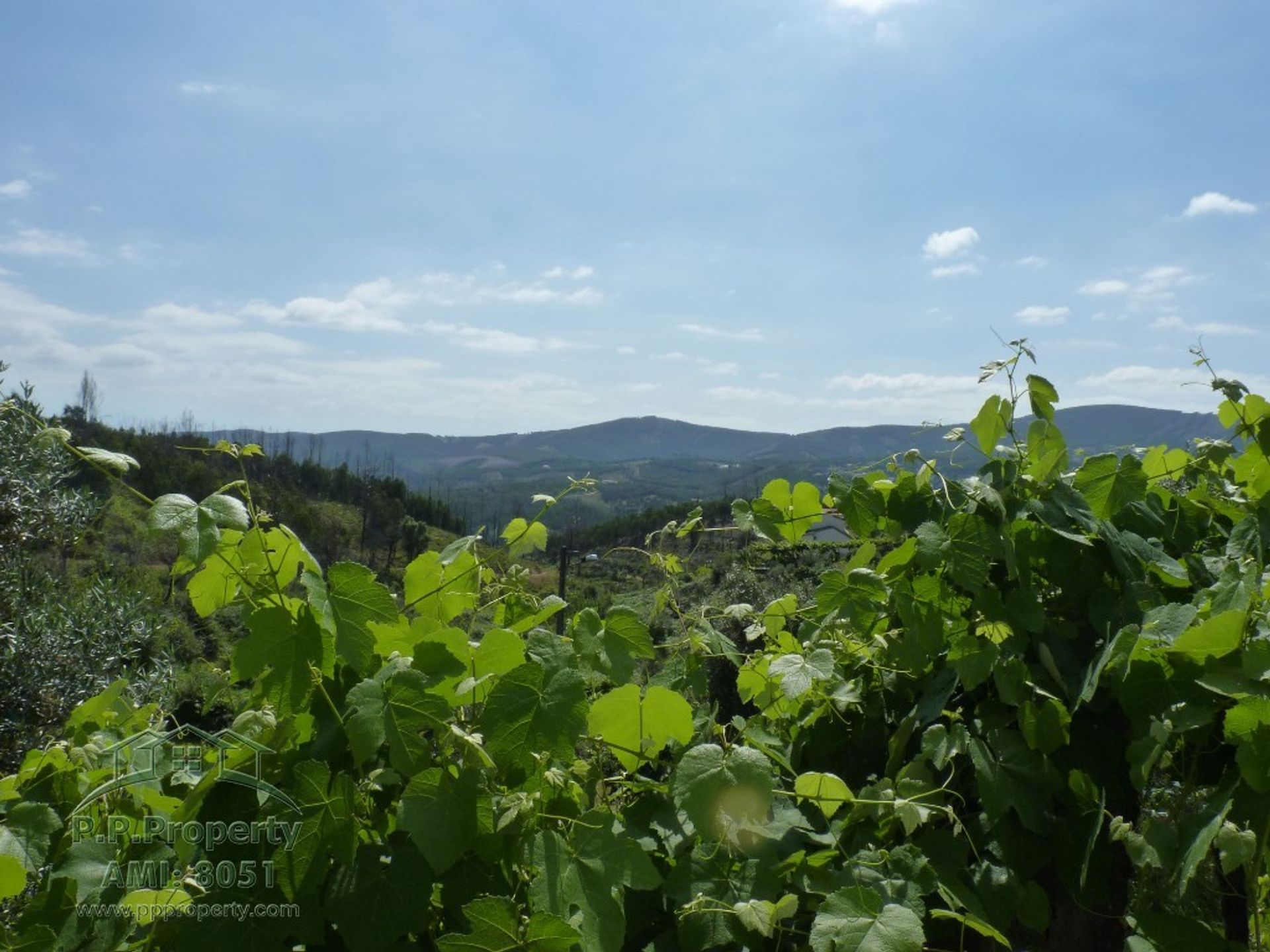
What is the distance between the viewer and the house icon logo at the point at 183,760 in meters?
0.95

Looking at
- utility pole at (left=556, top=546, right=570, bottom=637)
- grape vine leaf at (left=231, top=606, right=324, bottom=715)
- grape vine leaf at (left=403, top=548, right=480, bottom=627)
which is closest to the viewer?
grape vine leaf at (left=231, top=606, right=324, bottom=715)

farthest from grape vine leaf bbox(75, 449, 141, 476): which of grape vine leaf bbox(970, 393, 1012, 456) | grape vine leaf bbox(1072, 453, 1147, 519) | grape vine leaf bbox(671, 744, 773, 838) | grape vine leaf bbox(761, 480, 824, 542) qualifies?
grape vine leaf bbox(1072, 453, 1147, 519)

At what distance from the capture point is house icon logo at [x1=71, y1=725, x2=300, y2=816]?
3.12 ft

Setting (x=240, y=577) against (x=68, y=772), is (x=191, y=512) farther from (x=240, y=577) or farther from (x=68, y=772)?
(x=68, y=772)

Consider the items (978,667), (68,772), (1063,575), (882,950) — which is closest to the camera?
(882,950)

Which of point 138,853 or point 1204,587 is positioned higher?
point 1204,587

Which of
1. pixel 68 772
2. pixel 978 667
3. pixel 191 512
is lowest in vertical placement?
pixel 68 772

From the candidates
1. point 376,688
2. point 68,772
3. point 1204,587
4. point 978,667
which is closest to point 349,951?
point 376,688

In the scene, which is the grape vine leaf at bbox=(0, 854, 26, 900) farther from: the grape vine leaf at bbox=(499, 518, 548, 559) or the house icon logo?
the grape vine leaf at bbox=(499, 518, 548, 559)

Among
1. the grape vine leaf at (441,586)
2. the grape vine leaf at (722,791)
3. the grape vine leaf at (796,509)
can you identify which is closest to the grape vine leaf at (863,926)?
the grape vine leaf at (722,791)

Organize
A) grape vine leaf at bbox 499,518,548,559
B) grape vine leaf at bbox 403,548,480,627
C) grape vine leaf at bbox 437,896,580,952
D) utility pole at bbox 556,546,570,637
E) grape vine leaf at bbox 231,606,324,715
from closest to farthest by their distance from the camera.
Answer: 1. grape vine leaf at bbox 437,896,580,952
2. grape vine leaf at bbox 231,606,324,715
3. grape vine leaf at bbox 403,548,480,627
4. grape vine leaf at bbox 499,518,548,559
5. utility pole at bbox 556,546,570,637

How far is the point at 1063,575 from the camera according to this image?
1.38 m

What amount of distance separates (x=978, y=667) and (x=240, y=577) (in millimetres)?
1048

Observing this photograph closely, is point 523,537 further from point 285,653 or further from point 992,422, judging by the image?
point 992,422
